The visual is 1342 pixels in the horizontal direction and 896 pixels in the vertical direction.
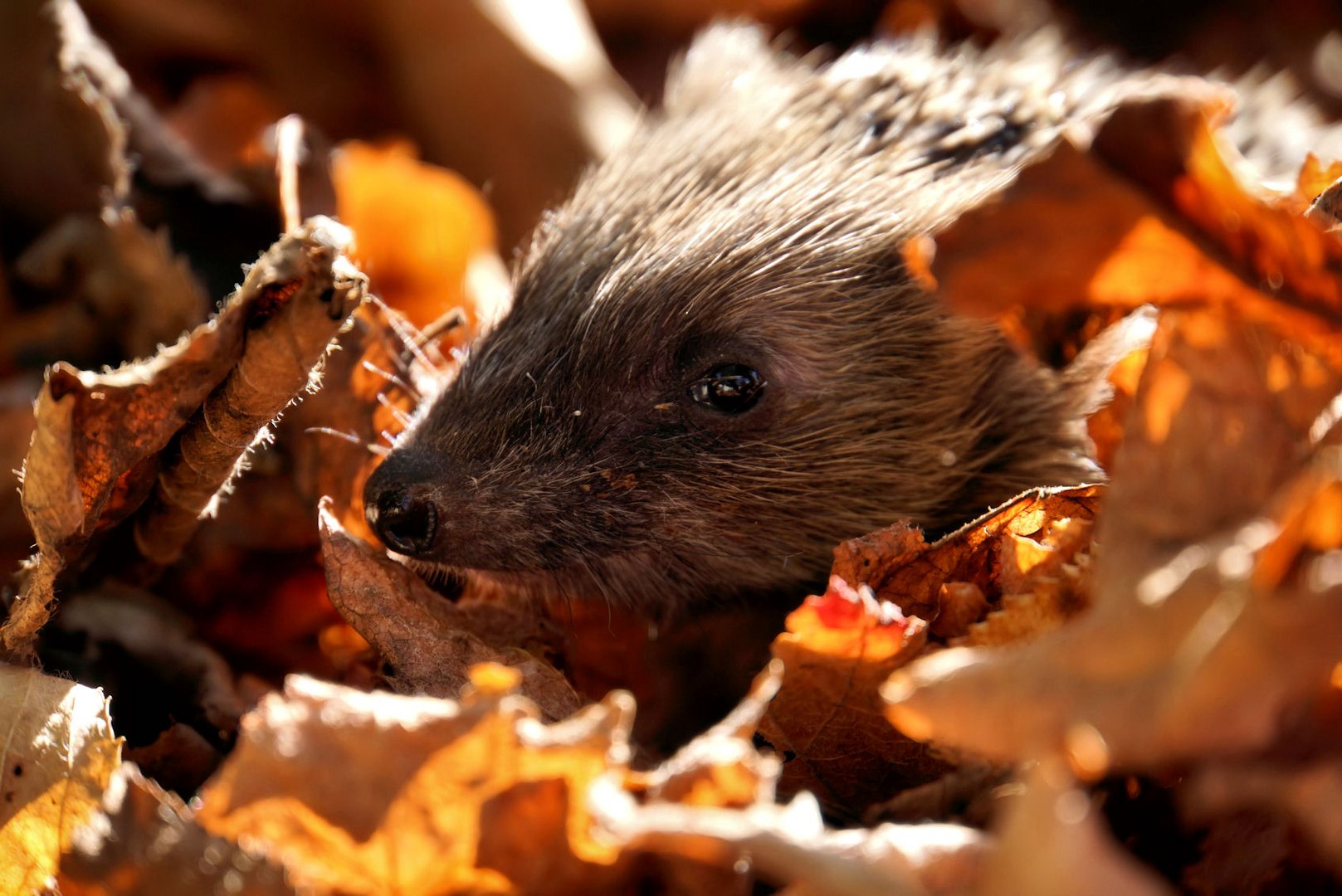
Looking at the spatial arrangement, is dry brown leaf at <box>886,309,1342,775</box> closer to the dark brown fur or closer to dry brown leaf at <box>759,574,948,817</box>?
dry brown leaf at <box>759,574,948,817</box>

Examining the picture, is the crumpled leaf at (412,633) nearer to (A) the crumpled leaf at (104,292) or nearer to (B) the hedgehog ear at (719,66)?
(A) the crumpled leaf at (104,292)

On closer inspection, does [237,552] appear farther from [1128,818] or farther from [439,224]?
[1128,818]

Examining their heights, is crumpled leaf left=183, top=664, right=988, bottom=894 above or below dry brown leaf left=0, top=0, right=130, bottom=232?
below

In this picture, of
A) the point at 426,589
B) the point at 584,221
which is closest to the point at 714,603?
the point at 426,589

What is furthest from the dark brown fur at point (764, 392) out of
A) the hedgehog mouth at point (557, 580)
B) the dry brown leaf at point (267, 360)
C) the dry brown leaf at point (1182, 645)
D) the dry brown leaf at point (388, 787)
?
the dry brown leaf at point (1182, 645)

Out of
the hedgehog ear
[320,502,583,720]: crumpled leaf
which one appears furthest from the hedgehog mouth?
the hedgehog ear

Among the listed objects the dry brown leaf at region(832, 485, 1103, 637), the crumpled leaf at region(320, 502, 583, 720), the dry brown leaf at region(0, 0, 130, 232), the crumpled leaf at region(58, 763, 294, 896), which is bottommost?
the dry brown leaf at region(832, 485, 1103, 637)
